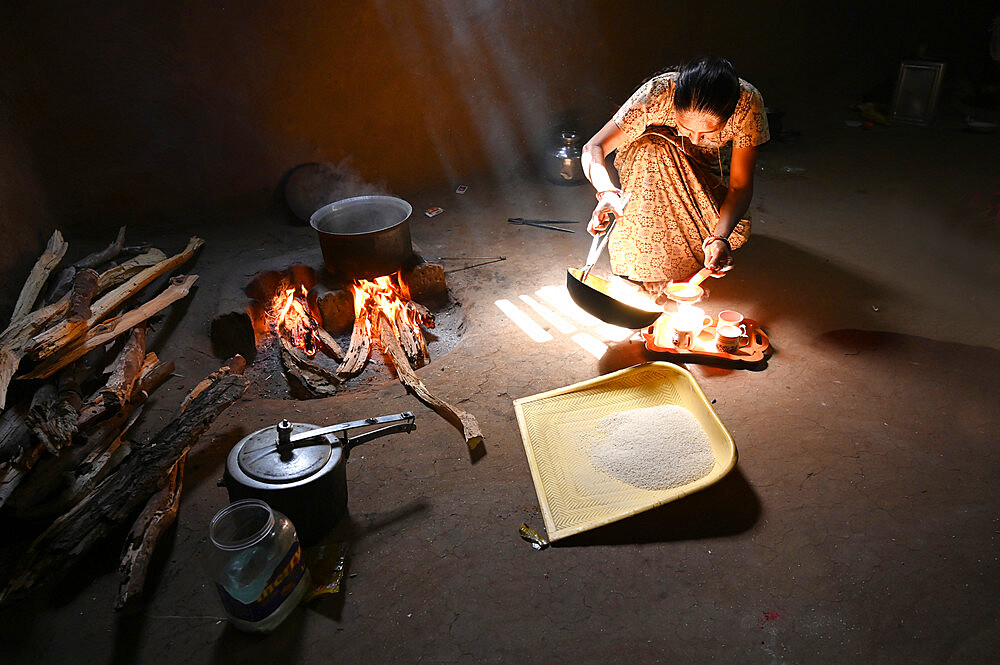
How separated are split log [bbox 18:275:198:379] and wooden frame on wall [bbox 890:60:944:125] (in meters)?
7.58

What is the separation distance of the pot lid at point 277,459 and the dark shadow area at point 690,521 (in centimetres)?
92

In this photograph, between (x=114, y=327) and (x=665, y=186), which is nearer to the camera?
(x=114, y=327)

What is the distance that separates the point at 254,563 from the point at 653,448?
5.14 ft

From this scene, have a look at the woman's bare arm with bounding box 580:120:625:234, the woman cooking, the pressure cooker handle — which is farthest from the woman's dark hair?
the pressure cooker handle

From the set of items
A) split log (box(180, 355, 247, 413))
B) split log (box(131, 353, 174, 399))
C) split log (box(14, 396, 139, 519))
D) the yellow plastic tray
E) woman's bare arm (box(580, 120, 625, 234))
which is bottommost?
the yellow plastic tray

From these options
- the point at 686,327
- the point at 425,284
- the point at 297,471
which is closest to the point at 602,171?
the point at 686,327

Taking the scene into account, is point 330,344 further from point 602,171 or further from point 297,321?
point 602,171

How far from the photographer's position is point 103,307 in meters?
3.23

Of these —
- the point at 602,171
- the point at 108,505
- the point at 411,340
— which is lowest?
the point at 411,340

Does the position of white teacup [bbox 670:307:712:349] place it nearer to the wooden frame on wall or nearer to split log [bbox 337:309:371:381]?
split log [bbox 337:309:371:381]

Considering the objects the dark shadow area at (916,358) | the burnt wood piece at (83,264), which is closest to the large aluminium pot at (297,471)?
the burnt wood piece at (83,264)

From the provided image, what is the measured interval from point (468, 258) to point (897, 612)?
3.26 m

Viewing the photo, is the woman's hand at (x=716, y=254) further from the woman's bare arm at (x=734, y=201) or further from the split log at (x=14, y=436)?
the split log at (x=14, y=436)

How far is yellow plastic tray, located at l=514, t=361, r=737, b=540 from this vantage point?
7.36 feet
